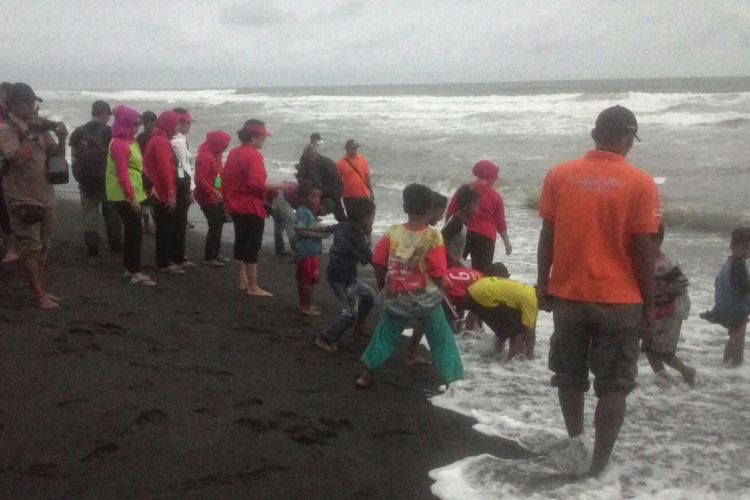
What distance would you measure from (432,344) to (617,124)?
2.11m

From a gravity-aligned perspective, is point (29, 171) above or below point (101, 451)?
above

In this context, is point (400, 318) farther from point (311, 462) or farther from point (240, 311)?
point (240, 311)

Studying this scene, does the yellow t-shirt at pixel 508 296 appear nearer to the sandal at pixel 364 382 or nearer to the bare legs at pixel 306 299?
the sandal at pixel 364 382

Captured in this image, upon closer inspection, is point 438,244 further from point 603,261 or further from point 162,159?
point 162,159

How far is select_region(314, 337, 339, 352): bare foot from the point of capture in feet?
19.6

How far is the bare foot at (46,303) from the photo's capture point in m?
6.14

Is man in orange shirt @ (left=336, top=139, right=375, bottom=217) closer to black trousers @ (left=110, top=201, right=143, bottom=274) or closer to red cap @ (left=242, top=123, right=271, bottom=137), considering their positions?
red cap @ (left=242, top=123, right=271, bottom=137)

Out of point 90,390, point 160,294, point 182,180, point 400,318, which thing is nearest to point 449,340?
point 400,318

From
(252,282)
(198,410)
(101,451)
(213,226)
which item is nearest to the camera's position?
(101,451)

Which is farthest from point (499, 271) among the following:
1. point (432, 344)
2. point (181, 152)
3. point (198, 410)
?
point (181, 152)

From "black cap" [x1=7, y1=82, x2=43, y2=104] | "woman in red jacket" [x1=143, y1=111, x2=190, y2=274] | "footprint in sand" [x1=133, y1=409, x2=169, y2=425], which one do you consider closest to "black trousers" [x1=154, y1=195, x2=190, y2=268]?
"woman in red jacket" [x1=143, y1=111, x2=190, y2=274]

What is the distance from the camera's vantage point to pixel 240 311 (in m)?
6.90

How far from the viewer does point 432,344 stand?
16.9 feet

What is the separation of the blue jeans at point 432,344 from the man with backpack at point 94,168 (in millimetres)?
4744
